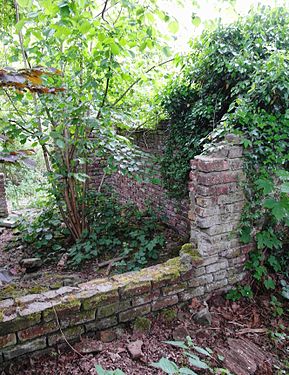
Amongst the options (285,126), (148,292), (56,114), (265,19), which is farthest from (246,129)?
(56,114)

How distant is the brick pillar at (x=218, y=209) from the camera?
2.71 metres

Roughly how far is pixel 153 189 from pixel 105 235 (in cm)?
122

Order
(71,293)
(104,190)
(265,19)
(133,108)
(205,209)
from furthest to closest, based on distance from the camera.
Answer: (104,190), (133,108), (265,19), (205,209), (71,293)

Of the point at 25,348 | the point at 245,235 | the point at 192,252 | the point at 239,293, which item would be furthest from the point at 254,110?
the point at 25,348

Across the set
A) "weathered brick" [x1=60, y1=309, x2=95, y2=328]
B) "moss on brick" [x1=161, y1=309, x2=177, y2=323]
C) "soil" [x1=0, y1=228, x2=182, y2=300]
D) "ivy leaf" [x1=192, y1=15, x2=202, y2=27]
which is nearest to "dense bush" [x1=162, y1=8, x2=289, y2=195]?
"soil" [x1=0, y1=228, x2=182, y2=300]

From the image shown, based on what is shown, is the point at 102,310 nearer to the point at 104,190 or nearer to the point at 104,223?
the point at 104,223

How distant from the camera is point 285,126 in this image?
112 inches

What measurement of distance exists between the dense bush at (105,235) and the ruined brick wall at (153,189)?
0.84ft

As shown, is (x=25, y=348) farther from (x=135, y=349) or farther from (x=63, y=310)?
(x=135, y=349)

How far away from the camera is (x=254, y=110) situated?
284 cm

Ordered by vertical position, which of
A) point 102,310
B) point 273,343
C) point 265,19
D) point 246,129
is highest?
point 265,19

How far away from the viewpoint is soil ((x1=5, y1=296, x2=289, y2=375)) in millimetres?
2029

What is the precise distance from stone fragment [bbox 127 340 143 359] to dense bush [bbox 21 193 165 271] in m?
1.24

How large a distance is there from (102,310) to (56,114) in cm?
228
